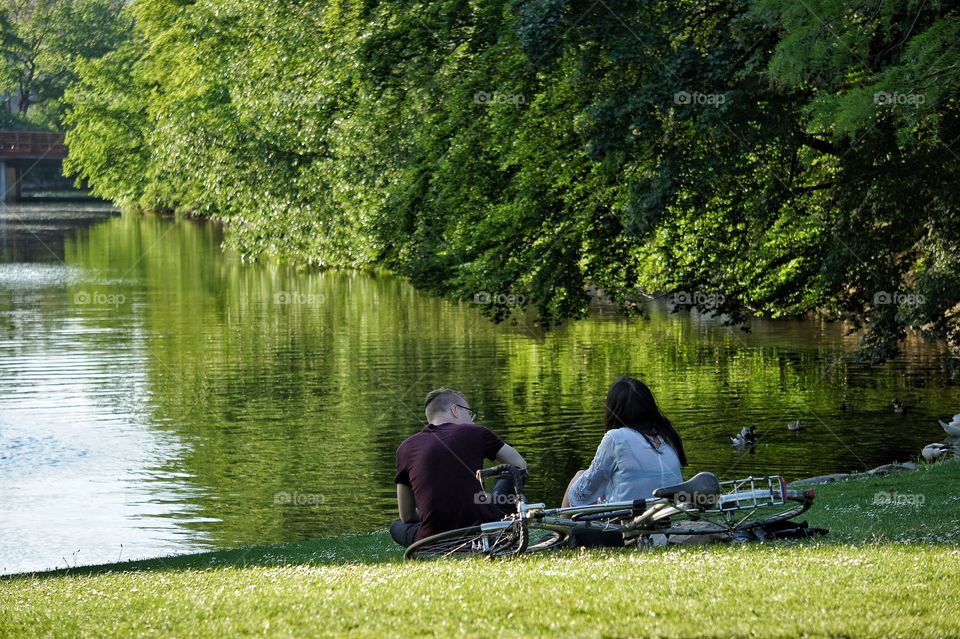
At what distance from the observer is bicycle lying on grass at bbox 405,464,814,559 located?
8.05m

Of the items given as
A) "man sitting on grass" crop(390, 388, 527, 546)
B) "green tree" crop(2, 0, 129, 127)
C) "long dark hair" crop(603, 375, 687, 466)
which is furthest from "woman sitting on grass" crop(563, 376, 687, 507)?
"green tree" crop(2, 0, 129, 127)

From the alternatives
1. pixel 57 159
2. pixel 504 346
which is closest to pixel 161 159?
pixel 504 346

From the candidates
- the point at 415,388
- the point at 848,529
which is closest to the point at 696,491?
the point at 848,529

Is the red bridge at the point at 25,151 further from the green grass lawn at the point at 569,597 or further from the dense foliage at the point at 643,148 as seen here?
the green grass lawn at the point at 569,597

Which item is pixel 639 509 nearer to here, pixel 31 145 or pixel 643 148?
pixel 643 148

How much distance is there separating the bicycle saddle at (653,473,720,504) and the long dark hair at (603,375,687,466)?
0.82 meters

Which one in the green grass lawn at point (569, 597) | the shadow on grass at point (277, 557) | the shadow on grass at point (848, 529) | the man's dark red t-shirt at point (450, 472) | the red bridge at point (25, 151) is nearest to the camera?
the green grass lawn at point (569, 597)

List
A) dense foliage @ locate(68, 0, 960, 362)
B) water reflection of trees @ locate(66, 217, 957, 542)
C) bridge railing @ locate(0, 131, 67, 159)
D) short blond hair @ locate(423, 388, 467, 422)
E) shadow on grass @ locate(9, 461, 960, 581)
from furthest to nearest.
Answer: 1. bridge railing @ locate(0, 131, 67, 159)
2. water reflection of trees @ locate(66, 217, 957, 542)
3. dense foliage @ locate(68, 0, 960, 362)
4. shadow on grass @ locate(9, 461, 960, 581)
5. short blond hair @ locate(423, 388, 467, 422)

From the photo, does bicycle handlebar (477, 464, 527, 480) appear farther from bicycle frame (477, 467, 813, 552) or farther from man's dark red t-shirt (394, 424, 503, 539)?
man's dark red t-shirt (394, 424, 503, 539)

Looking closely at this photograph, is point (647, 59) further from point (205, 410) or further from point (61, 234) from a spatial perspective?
point (61, 234)

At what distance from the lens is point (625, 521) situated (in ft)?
29.0

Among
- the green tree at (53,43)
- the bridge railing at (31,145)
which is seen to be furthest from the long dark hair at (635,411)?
the green tree at (53,43)

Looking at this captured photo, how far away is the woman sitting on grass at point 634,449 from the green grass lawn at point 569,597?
49 cm

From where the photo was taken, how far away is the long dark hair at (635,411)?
8.78 metres
